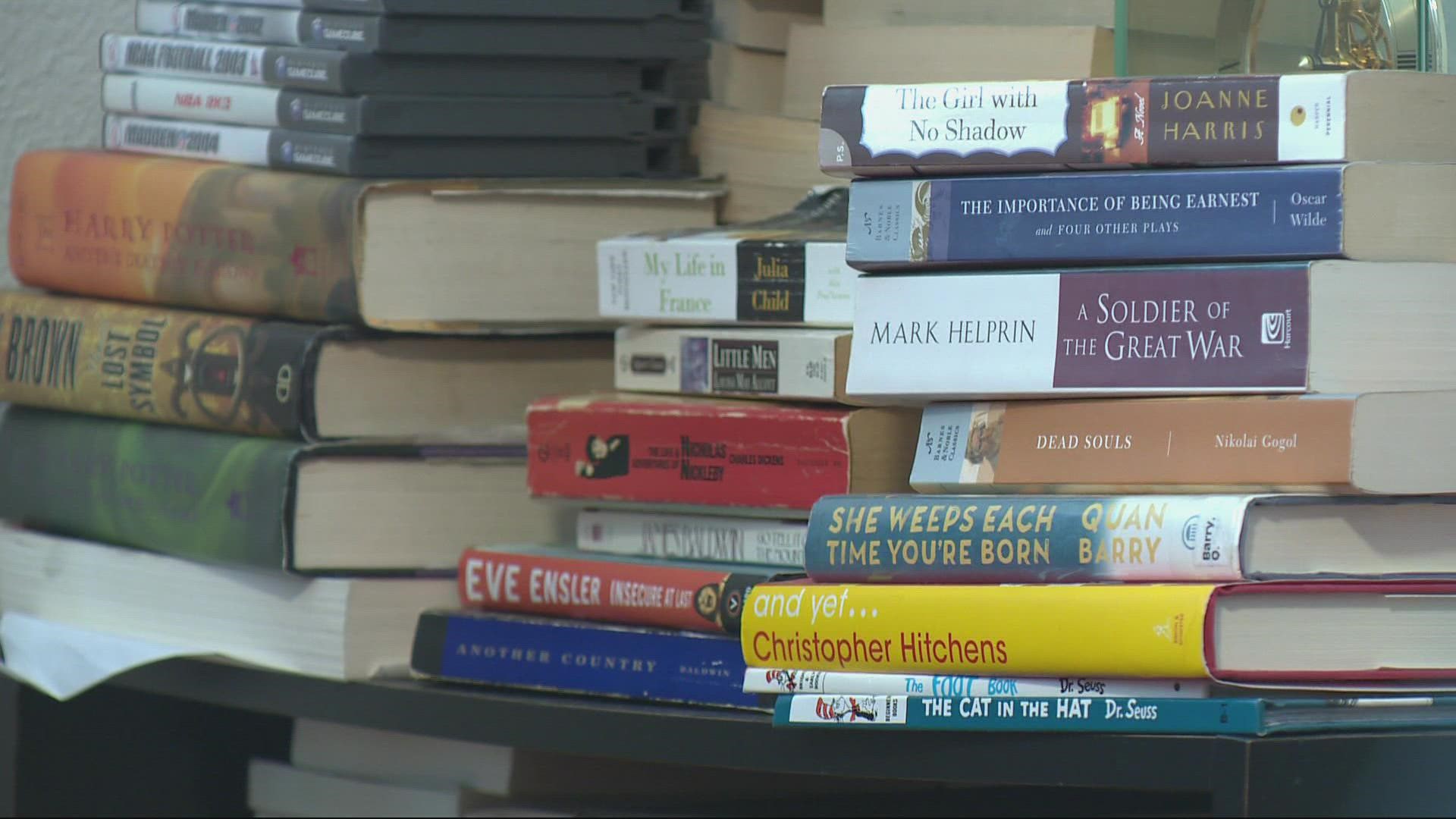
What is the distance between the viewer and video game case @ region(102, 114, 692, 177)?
0.95 metres

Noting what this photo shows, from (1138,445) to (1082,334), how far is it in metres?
0.05

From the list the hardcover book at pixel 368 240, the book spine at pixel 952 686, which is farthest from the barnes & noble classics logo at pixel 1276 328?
the hardcover book at pixel 368 240

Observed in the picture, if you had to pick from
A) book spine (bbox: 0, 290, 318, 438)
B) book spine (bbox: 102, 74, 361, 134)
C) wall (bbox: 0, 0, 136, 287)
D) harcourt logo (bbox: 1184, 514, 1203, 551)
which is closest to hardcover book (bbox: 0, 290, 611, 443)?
book spine (bbox: 0, 290, 318, 438)

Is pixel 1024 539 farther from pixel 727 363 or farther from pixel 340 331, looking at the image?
pixel 340 331

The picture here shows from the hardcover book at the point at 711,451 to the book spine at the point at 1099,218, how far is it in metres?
0.09

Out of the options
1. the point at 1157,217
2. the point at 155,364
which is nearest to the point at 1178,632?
the point at 1157,217

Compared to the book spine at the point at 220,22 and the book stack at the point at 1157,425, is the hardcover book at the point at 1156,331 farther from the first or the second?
the book spine at the point at 220,22

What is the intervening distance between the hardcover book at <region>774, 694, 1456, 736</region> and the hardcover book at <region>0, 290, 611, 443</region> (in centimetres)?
32

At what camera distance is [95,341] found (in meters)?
1.04

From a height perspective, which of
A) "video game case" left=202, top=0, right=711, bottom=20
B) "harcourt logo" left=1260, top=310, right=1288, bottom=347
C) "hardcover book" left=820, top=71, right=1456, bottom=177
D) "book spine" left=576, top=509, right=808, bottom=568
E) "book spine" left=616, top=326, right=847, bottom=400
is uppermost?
"video game case" left=202, top=0, right=711, bottom=20

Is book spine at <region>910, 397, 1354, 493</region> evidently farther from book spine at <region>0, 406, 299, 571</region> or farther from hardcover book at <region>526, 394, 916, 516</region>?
book spine at <region>0, 406, 299, 571</region>

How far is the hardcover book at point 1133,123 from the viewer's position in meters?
0.68

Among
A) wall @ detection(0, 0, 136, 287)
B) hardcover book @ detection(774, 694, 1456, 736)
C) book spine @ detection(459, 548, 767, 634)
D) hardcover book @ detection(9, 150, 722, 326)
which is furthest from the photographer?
wall @ detection(0, 0, 136, 287)

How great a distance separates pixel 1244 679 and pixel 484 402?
440 millimetres
